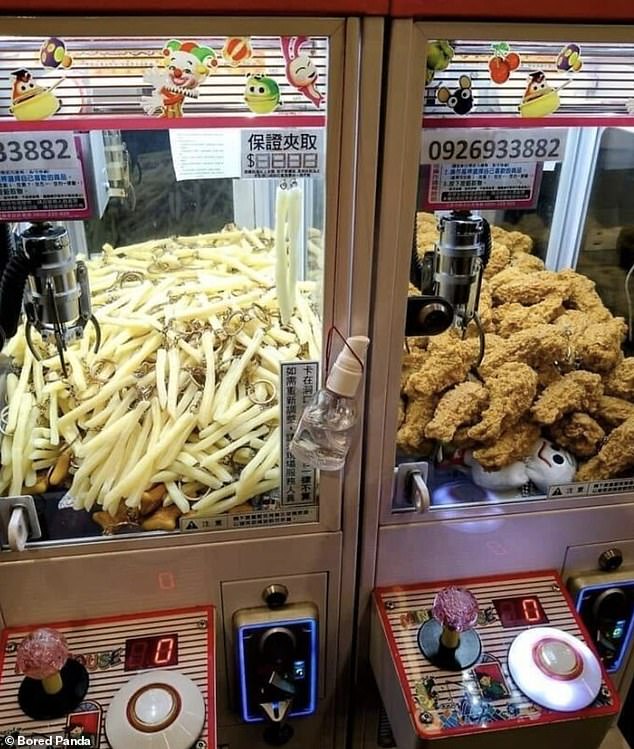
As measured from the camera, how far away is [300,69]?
941 mm

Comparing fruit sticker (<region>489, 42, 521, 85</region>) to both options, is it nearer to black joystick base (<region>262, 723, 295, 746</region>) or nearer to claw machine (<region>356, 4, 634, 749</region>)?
claw machine (<region>356, 4, 634, 749</region>)

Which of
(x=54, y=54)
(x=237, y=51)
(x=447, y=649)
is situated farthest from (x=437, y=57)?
(x=447, y=649)

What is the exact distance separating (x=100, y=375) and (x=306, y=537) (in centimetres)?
46

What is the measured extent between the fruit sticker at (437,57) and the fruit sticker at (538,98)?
0.13 m

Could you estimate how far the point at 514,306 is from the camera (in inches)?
53.6

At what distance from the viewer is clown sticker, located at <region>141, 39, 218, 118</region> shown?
3.02 ft

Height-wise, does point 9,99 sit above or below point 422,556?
above

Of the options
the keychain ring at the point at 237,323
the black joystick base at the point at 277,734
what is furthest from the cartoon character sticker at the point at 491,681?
the keychain ring at the point at 237,323

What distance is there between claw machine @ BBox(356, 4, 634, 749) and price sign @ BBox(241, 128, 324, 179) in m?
0.10

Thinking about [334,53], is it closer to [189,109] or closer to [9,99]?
[189,109]

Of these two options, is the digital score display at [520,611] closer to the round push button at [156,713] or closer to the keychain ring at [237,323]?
the round push button at [156,713]

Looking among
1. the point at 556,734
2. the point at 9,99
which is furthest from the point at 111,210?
the point at 556,734

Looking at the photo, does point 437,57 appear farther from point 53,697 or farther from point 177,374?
point 53,697

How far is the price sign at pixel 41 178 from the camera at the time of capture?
3.11ft
